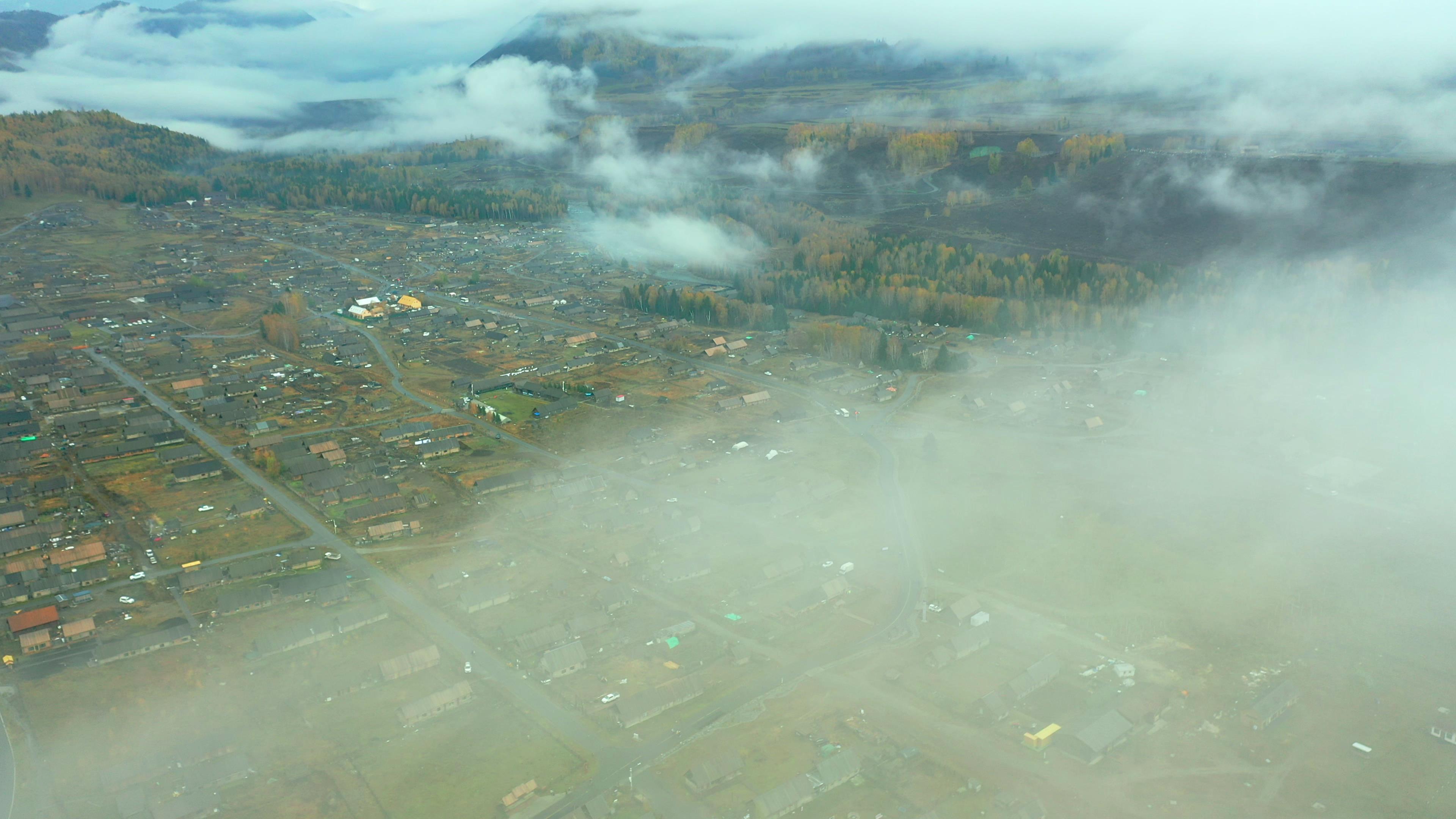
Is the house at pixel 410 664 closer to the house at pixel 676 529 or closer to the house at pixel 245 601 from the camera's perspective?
the house at pixel 245 601

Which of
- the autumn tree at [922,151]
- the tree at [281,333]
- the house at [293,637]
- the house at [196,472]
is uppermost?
the autumn tree at [922,151]

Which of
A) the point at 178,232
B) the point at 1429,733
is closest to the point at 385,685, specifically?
the point at 1429,733

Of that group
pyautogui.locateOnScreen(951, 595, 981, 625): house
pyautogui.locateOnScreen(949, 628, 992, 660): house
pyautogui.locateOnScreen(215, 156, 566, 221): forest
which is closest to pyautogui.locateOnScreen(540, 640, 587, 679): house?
pyautogui.locateOnScreen(949, 628, 992, 660): house

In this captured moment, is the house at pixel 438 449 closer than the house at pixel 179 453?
No

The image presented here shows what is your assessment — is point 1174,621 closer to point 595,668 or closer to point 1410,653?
point 1410,653

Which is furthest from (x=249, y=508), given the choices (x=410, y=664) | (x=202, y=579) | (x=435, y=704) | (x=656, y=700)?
(x=656, y=700)

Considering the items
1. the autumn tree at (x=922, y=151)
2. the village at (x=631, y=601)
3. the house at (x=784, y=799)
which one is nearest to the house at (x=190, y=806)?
the village at (x=631, y=601)
